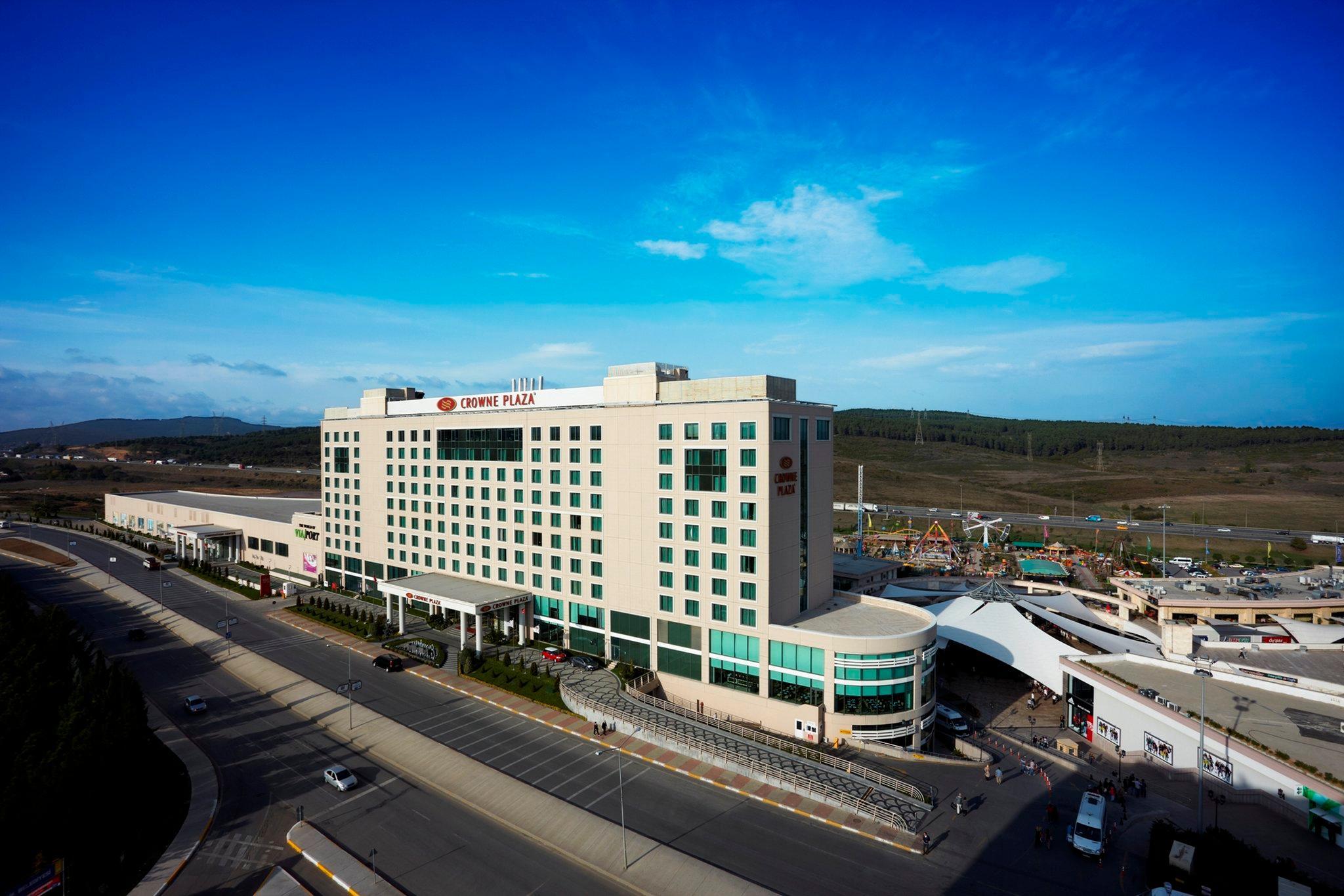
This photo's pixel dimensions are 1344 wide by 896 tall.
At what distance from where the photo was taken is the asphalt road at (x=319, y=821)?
120 ft

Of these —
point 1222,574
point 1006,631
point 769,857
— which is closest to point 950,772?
point 769,857

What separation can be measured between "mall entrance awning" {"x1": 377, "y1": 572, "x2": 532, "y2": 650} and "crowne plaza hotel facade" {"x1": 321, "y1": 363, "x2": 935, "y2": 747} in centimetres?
38

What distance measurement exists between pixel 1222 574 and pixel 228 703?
143 meters

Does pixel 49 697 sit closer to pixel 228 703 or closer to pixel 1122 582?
pixel 228 703

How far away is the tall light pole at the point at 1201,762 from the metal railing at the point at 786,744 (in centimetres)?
1552

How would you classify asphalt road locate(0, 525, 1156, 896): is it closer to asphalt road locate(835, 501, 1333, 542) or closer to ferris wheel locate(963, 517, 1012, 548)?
ferris wheel locate(963, 517, 1012, 548)

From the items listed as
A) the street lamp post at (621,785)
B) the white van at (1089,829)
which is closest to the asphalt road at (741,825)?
the street lamp post at (621,785)

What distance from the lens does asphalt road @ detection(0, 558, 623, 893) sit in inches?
1444

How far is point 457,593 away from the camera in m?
75.2

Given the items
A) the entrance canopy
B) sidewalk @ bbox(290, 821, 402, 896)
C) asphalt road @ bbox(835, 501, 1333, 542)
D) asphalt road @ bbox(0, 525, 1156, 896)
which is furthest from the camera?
asphalt road @ bbox(835, 501, 1333, 542)

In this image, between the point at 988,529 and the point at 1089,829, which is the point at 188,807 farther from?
the point at 988,529

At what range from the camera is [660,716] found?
55.2m

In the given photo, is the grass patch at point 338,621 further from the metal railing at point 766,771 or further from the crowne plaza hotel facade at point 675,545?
the metal railing at point 766,771

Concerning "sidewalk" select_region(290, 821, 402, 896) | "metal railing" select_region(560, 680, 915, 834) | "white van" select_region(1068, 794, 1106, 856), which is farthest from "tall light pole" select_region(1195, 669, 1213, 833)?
"sidewalk" select_region(290, 821, 402, 896)
